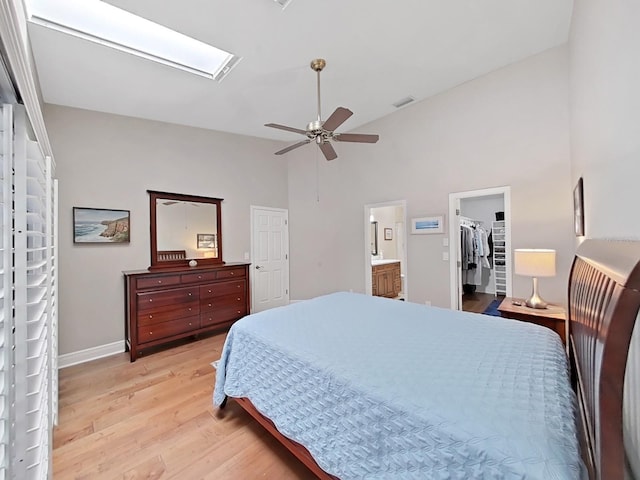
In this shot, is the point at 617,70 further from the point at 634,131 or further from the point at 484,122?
the point at 484,122

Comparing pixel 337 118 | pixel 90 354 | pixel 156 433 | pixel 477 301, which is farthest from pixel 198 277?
pixel 477 301

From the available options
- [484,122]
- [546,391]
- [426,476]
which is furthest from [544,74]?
[426,476]

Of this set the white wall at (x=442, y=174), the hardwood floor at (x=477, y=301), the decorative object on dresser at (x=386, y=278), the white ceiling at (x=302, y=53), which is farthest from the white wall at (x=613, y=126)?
the decorative object on dresser at (x=386, y=278)

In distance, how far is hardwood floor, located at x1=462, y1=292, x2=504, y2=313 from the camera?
4734 millimetres

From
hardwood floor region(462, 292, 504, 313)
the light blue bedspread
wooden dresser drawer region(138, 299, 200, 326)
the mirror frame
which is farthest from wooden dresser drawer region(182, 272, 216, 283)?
hardwood floor region(462, 292, 504, 313)

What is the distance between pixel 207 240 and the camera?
4.25 meters

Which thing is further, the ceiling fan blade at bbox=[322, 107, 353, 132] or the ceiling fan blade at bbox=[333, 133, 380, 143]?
the ceiling fan blade at bbox=[333, 133, 380, 143]

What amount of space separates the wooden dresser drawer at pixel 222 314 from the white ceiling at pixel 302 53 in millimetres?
2712

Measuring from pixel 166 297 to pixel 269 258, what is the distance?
6.48ft

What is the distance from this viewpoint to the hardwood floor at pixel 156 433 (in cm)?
168

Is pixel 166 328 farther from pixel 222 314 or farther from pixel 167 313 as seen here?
pixel 222 314

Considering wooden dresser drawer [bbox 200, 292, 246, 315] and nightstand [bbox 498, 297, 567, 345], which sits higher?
nightstand [bbox 498, 297, 567, 345]

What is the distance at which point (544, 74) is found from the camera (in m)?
2.94

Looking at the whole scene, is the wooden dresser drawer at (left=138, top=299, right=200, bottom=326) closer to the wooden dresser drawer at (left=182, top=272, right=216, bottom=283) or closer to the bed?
the wooden dresser drawer at (left=182, top=272, right=216, bottom=283)
